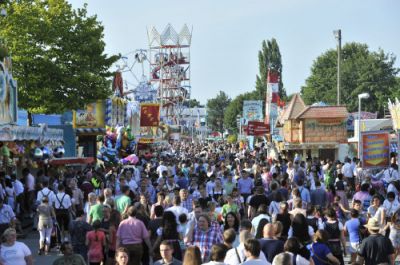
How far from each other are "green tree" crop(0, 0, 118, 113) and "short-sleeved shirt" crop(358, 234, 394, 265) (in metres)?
21.9

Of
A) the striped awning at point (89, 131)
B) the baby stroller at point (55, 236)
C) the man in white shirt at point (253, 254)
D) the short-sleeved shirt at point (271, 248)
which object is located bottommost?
the baby stroller at point (55, 236)

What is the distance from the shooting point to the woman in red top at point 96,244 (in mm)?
11758

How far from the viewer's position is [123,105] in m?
46.7

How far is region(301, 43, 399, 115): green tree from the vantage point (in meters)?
89.4

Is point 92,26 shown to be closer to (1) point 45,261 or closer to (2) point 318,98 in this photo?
(1) point 45,261

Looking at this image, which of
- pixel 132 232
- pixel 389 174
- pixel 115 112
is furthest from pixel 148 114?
pixel 132 232

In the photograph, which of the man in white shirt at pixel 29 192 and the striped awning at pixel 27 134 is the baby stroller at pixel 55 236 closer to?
the striped awning at pixel 27 134

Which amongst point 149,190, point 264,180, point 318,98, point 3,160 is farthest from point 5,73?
point 318,98

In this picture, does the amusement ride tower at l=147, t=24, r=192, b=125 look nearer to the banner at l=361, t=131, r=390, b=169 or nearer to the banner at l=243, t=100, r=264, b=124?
the banner at l=243, t=100, r=264, b=124

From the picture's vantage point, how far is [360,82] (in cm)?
9025

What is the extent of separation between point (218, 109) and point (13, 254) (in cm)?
15205

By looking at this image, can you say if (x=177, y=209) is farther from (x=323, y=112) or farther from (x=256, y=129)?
(x=256, y=129)

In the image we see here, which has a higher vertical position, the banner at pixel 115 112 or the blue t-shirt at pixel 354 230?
the banner at pixel 115 112

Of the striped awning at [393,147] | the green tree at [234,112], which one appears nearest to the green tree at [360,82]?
the green tree at [234,112]
